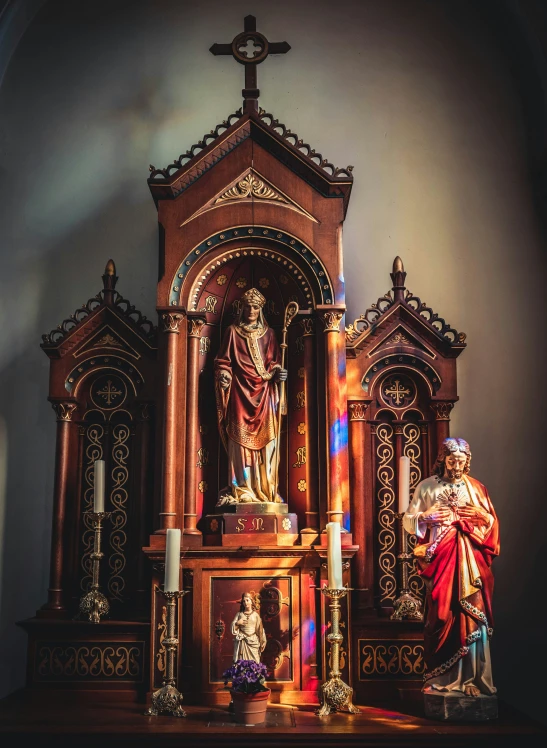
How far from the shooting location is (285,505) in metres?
6.91

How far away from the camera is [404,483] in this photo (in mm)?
7012

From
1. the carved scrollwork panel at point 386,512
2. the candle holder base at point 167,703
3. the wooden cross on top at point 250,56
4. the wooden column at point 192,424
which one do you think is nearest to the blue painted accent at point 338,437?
the carved scrollwork panel at point 386,512

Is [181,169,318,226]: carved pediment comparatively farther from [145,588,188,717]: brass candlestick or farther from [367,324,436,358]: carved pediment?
[145,588,188,717]: brass candlestick

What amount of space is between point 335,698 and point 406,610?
1.13 m

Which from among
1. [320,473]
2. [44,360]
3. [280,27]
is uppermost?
[280,27]

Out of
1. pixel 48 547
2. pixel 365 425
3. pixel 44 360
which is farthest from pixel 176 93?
pixel 48 547

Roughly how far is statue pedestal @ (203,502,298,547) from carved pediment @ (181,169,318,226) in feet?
7.85

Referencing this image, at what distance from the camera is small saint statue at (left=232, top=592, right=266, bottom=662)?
6.23 meters

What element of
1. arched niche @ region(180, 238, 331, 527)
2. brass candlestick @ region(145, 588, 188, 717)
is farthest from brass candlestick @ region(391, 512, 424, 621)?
brass candlestick @ region(145, 588, 188, 717)

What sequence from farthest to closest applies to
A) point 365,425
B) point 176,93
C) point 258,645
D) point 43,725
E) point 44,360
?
1. point 176,93
2. point 44,360
3. point 365,425
4. point 258,645
5. point 43,725

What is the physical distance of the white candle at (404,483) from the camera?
696 centimetres

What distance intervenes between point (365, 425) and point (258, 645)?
2046 millimetres

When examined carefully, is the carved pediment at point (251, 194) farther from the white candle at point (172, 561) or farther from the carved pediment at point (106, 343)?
the white candle at point (172, 561)

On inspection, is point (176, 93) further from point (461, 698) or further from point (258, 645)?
point (461, 698)
